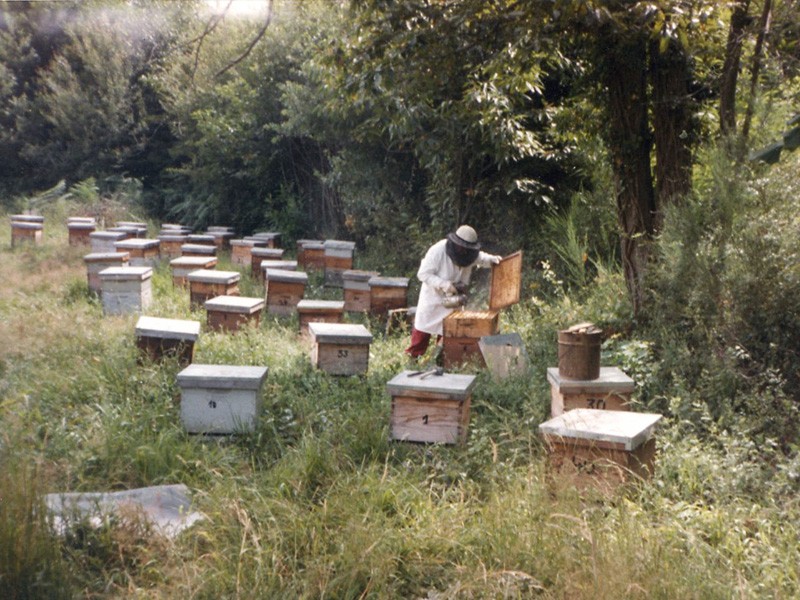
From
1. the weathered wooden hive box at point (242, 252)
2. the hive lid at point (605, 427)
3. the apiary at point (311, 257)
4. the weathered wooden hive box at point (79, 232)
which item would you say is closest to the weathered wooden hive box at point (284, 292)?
the apiary at point (311, 257)

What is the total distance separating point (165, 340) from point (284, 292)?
3161 mm

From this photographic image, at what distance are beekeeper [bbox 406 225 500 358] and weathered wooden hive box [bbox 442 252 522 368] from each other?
160mm

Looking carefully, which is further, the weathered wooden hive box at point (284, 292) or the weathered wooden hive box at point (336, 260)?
the weathered wooden hive box at point (336, 260)

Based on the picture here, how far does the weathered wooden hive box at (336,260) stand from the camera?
11.7 m

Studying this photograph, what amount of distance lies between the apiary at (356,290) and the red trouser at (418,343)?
2041 millimetres

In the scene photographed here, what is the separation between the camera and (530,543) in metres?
3.29

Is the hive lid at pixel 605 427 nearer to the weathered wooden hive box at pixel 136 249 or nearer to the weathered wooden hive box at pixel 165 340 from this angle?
the weathered wooden hive box at pixel 165 340

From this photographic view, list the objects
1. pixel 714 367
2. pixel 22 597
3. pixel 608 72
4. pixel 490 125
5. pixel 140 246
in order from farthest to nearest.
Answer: pixel 140 246 < pixel 490 125 < pixel 608 72 < pixel 714 367 < pixel 22 597

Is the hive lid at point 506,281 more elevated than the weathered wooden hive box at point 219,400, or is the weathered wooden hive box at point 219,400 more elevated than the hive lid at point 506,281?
the hive lid at point 506,281

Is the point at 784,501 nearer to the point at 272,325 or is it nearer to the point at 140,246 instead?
the point at 272,325

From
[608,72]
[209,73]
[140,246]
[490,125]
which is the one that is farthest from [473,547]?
[209,73]

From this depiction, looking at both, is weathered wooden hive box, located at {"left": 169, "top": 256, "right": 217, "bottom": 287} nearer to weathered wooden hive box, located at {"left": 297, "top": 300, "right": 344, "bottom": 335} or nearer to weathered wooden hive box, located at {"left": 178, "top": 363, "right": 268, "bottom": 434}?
weathered wooden hive box, located at {"left": 297, "top": 300, "right": 344, "bottom": 335}

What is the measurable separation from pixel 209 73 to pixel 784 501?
17603mm

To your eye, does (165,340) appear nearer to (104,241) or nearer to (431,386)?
(431,386)
